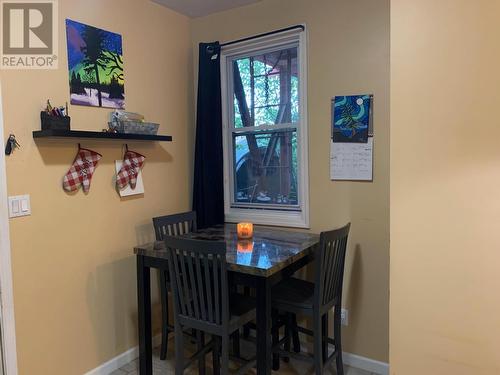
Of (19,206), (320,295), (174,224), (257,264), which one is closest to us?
(257,264)

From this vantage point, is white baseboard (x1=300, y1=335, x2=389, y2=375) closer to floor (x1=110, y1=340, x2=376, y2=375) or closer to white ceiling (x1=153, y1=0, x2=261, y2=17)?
floor (x1=110, y1=340, x2=376, y2=375)

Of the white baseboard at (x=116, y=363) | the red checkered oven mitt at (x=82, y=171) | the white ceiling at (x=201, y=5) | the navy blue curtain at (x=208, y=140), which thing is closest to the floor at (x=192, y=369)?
the white baseboard at (x=116, y=363)

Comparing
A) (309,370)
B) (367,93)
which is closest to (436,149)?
(367,93)

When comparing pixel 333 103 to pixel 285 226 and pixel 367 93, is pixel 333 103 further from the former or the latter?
pixel 285 226

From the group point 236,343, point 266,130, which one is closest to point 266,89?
point 266,130

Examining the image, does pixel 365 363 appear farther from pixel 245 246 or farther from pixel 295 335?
pixel 245 246

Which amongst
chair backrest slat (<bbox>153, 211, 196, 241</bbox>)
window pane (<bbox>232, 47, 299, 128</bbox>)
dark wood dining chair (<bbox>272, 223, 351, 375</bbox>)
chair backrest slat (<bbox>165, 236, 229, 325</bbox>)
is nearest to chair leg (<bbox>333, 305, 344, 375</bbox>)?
dark wood dining chair (<bbox>272, 223, 351, 375</bbox>)

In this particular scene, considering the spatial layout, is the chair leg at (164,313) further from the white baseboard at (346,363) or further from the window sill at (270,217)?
the window sill at (270,217)

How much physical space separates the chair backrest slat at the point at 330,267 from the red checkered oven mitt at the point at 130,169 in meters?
1.41

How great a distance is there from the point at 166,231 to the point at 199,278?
0.84 m

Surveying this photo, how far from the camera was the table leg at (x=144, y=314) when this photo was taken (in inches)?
92.2

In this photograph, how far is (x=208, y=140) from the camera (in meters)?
3.05

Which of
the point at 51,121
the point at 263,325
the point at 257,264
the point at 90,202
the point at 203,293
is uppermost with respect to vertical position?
the point at 51,121

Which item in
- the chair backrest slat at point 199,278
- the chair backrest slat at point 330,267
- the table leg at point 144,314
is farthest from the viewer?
the table leg at point 144,314
